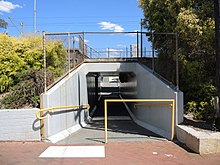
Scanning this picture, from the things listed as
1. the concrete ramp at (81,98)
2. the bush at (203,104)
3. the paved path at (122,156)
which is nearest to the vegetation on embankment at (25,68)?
the concrete ramp at (81,98)

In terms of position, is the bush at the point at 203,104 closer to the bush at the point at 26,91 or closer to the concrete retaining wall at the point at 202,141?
the concrete retaining wall at the point at 202,141

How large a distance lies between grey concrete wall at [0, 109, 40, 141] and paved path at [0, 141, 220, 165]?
0.25m

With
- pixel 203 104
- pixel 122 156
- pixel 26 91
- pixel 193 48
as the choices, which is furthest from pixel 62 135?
pixel 193 48

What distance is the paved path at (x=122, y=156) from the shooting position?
19.6ft

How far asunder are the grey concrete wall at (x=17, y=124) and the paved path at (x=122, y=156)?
254 millimetres

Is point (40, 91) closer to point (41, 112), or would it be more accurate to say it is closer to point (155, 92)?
point (41, 112)

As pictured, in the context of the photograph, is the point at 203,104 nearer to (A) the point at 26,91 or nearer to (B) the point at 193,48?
(B) the point at 193,48

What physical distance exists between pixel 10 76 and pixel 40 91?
1.49 m

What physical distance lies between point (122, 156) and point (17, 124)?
126 inches

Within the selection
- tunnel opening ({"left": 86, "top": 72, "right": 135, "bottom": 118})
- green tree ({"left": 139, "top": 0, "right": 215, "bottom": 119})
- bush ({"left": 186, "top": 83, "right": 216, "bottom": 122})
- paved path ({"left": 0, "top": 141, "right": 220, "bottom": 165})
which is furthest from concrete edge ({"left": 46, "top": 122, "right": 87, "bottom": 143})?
tunnel opening ({"left": 86, "top": 72, "right": 135, "bottom": 118})

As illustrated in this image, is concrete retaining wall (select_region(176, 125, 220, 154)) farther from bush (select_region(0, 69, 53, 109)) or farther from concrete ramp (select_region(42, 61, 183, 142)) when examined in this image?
bush (select_region(0, 69, 53, 109))

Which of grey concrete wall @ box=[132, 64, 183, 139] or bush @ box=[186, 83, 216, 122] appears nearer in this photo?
grey concrete wall @ box=[132, 64, 183, 139]

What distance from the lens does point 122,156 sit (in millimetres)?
6453

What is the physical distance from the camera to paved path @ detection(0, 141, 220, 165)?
19.6 feet
